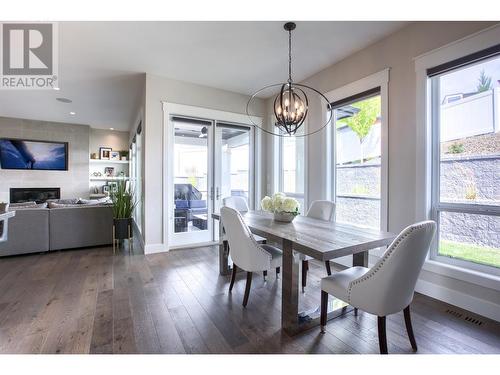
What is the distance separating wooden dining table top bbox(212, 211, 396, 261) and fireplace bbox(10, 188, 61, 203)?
6760 mm

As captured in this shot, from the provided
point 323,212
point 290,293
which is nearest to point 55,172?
point 323,212

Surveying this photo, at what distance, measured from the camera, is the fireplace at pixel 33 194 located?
6117 millimetres

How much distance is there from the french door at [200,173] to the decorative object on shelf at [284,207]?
6.84ft

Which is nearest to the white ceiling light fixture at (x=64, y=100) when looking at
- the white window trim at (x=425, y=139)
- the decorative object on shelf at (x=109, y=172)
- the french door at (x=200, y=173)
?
the french door at (x=200, y=173)

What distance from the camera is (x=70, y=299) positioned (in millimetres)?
2250

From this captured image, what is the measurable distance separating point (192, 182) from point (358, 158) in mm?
2697

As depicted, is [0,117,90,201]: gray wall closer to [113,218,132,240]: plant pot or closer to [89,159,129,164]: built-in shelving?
[89,159,129,164]: built-in shelving


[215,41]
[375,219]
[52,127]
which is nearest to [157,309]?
[375,219]

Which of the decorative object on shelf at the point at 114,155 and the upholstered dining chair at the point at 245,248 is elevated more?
the decorative object on shelf at the point at 114,155

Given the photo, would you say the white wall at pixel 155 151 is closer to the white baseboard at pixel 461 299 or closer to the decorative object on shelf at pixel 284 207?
the decorative object on shelf at pixel 284 207

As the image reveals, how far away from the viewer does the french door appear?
403 centimetres

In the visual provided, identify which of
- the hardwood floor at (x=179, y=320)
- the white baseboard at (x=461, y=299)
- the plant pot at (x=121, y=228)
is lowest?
the hardwood floor at (x=179, y=320)

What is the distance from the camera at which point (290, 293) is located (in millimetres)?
1779
